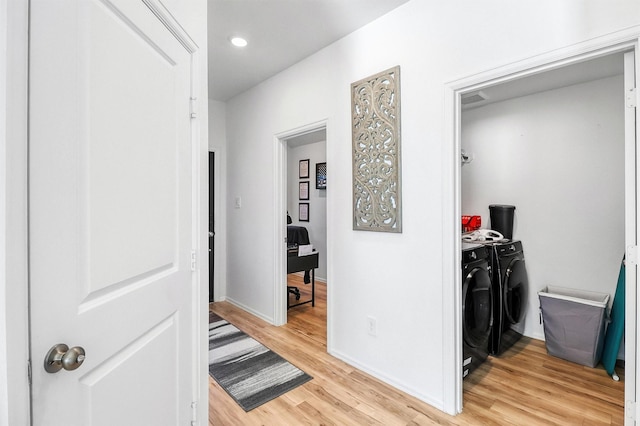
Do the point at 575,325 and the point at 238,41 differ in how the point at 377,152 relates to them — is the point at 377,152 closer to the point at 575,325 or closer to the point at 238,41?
the point at 238,41

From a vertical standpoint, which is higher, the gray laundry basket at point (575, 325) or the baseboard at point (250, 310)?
the gray laundry basket at point (575, 325)

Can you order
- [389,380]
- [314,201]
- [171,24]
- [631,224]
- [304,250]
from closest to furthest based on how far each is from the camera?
1. [171,24]
2. [631,224]
3. [389,380]
4. [304,250]
5. [314,201]

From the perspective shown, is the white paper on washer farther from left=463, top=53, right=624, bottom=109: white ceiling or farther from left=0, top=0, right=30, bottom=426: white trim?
left=0, top=0, right=30, bottom=426: white trim

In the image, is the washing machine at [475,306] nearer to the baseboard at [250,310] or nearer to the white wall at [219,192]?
the baseboard at [250,310]

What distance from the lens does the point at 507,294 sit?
8.85 feet

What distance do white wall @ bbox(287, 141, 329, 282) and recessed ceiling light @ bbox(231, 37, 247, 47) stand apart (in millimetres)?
2542

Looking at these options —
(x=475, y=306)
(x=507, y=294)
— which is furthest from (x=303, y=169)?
(x=475, y=306)

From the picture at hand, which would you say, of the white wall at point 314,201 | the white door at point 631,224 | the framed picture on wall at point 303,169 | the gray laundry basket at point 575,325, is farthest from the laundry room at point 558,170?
the framed picture on wall at point 303,169

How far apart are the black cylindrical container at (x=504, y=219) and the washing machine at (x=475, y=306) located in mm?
754

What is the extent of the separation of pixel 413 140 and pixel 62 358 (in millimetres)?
1954

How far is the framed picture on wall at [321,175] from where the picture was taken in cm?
502

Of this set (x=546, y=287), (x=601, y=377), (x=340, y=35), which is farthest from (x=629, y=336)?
(x=340, y=35)

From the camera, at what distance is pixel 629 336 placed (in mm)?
1388

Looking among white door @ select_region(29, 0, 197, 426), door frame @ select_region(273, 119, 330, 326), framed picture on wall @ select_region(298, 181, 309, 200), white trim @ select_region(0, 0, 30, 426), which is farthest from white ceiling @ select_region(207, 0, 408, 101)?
framed picture on wall @ select_region(298, 181, 309, 200)
